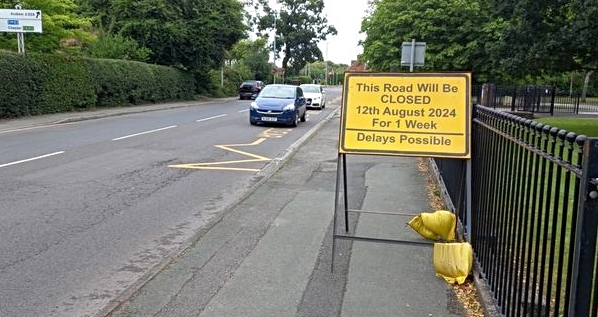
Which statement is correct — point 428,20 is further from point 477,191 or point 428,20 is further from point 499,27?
point 477,191

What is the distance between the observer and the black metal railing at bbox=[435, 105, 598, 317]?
2.54 m

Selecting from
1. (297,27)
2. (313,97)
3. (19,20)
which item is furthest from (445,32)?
(297,27)

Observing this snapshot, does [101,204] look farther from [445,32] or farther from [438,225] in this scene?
[445,32]

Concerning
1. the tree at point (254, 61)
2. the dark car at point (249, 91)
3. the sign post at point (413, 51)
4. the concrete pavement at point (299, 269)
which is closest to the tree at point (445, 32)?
the dark car at point (249, 91)

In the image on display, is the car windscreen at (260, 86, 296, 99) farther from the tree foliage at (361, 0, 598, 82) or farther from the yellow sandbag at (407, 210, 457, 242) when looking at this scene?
the yellow sandbag at (407, 210, 457, 242)

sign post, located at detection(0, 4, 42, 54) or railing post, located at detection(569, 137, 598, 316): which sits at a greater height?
sign post, located at detection(0, 4, 42, 54)

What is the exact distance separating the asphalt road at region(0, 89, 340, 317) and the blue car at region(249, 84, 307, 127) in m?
4.04

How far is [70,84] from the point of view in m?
Answer: 23.6

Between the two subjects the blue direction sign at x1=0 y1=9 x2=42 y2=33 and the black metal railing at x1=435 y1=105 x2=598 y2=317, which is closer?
the black metal railing at x1=435 y1=105 x2=598 y2=317

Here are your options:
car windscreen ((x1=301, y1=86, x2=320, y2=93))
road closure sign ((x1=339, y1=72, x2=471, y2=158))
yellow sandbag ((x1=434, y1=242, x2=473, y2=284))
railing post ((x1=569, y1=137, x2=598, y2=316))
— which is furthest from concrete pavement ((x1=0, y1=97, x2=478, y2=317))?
car windscreen ((x1=301, y1=86, x2=320, y2=93))

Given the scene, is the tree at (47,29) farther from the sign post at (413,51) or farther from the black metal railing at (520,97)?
the black metal railing at (520,97)

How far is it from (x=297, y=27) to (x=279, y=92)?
208 ft

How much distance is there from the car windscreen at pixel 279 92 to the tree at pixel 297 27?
5975cm

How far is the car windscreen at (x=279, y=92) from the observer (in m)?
20.9
